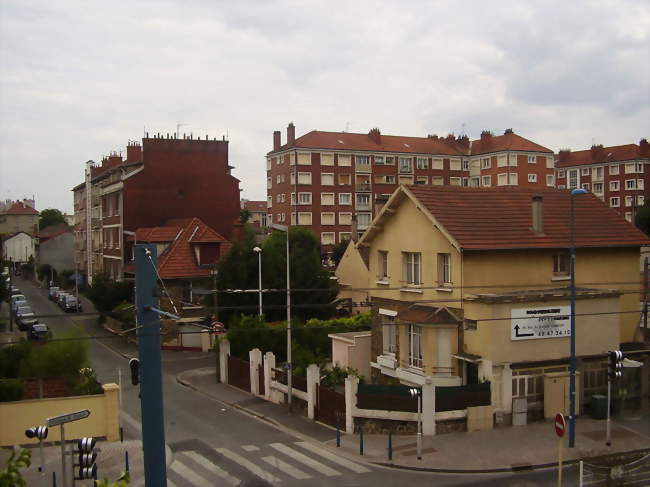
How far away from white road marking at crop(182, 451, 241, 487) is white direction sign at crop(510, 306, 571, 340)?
407 inches

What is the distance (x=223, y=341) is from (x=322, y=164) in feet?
142

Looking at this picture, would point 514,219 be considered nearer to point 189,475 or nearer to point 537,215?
point 537,215

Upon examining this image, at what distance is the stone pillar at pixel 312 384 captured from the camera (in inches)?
948

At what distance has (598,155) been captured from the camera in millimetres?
87938

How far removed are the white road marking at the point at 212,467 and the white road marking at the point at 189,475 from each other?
A: 47 cm

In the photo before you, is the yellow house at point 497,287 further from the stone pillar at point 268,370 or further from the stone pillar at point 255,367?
the stone pillar at point 255,367

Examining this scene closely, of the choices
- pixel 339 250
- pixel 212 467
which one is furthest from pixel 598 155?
pixel 212 467

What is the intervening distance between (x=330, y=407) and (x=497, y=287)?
7.11 m

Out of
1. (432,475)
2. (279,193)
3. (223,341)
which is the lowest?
(432,475)

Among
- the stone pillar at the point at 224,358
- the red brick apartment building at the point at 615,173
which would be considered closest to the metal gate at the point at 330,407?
the stone pillar at the point at 224,358

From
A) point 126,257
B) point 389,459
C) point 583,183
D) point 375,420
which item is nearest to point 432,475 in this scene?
point 389,459

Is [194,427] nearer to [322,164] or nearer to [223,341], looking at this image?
[223,341]

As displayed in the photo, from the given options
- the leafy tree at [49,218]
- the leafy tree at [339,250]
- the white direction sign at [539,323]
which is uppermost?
the leafy tree at [49,218]

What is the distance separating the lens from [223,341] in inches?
1233
